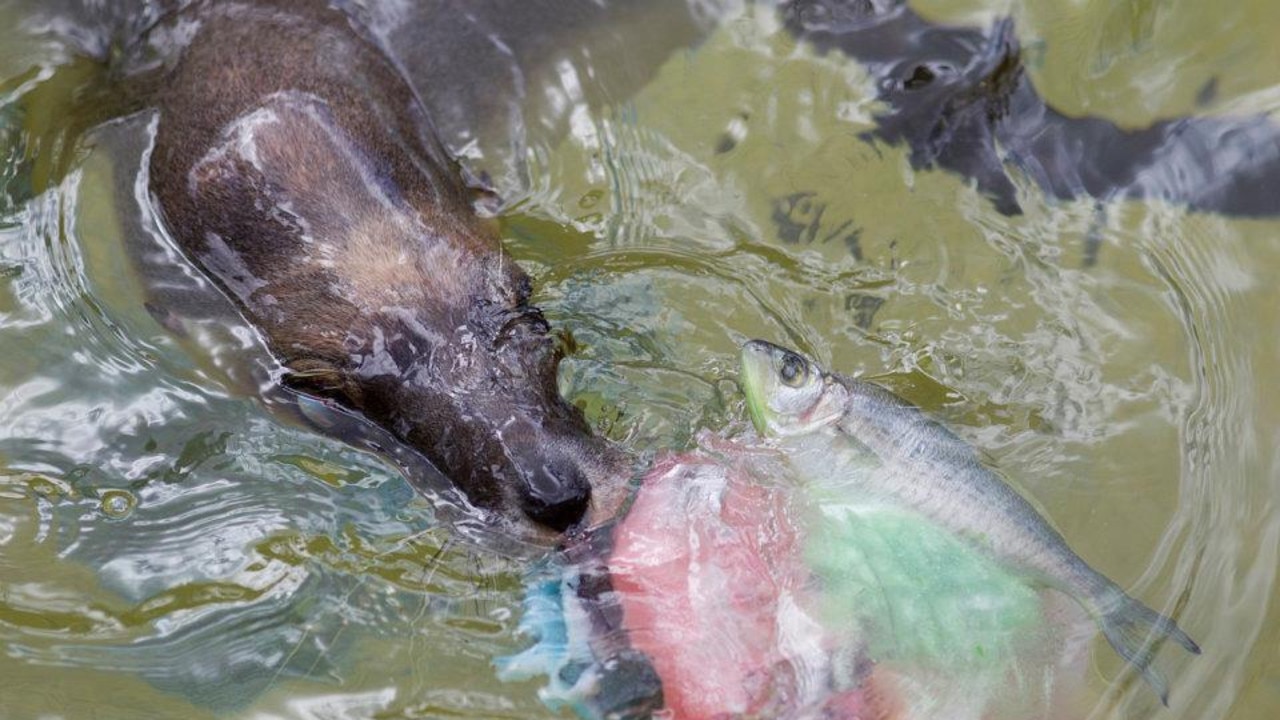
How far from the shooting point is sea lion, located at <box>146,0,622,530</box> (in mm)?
3244

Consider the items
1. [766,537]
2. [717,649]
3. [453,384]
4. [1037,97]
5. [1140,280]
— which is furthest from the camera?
[1037,97]

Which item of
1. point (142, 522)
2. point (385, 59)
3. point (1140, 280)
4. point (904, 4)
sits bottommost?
point (1140, 280)

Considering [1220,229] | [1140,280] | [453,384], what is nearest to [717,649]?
[453,384]

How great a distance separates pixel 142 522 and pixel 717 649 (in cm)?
170

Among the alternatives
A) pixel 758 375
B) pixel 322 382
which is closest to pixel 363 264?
pixel 322 382

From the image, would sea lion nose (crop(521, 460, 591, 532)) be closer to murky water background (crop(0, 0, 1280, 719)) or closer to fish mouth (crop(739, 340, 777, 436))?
murky water background (crop(0, 0, 1280, 719))

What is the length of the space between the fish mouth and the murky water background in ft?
1.63

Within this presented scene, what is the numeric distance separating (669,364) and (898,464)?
1.07 m

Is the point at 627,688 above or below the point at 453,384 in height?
below

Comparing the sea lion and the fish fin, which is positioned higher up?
the sea lion

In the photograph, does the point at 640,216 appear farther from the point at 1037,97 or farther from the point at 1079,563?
the point at 1079,563

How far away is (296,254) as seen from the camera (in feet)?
11.7

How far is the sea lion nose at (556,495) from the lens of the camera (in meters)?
2.99

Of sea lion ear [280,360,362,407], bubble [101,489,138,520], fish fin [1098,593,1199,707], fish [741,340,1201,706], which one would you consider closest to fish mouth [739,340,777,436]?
fish [741,340,1201,706]
